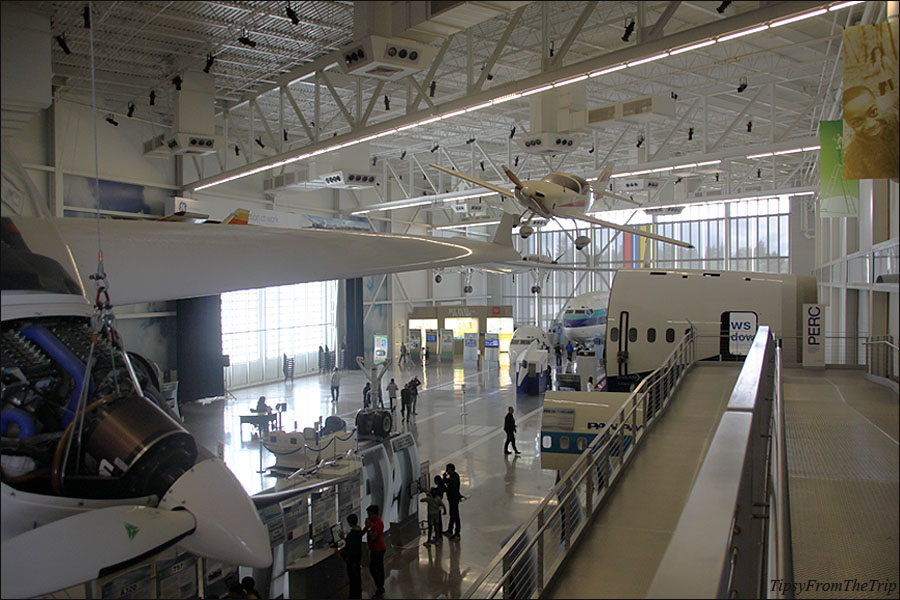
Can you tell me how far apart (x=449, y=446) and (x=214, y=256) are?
464 inches

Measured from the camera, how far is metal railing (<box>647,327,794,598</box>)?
178 centimetres

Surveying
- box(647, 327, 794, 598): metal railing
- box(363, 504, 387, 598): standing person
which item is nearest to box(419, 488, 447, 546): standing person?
box(363, 504, 387, 598): standing person

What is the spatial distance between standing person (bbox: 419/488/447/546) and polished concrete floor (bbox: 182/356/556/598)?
0.73ft

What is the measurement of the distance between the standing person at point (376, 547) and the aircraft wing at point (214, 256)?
12.5 ft

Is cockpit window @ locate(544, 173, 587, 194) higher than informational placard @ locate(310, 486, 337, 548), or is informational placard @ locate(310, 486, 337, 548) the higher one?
cockpit window @ locate(544, 173, 587, 194)

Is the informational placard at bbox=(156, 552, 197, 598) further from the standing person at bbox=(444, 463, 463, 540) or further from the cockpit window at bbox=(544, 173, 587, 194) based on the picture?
the cockpit window at bbox=(544, 173, 587, 194)

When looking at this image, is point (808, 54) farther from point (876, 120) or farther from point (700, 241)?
point (700, 241)

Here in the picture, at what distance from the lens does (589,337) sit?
3828cm

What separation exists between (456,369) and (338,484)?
1074 inches

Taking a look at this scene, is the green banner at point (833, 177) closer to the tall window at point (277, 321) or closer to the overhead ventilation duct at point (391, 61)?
the overhead ventilation duct at point (391, 61)

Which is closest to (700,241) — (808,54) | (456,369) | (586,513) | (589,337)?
(589,337)

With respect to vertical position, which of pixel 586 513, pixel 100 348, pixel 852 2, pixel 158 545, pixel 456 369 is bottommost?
pixel 456 369

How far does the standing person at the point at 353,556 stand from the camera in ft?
31.0

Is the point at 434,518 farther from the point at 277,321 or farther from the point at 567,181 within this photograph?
the point at 277,321
